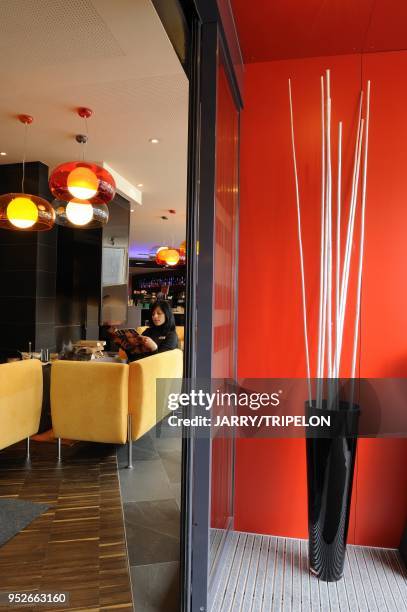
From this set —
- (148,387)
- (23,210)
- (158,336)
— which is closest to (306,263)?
(148,387)

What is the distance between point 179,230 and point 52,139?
6303mm

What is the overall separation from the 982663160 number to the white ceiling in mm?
3193

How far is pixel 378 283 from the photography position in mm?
2238

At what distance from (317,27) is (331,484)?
2182 millimetres

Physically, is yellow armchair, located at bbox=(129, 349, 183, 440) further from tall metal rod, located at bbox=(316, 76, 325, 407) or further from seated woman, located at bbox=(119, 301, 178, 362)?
tall metal rod, located at bbox=(316, 76, 325, 407)

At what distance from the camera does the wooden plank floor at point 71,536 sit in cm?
191

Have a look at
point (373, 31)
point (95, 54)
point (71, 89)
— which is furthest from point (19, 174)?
point (373, 31)

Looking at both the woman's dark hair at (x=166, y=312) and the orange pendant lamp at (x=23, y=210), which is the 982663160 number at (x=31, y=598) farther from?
the orange pendant lamp at (x=23, y=210)

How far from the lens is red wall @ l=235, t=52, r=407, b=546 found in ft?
7.31

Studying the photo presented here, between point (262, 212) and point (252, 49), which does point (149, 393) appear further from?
point (252, 49)

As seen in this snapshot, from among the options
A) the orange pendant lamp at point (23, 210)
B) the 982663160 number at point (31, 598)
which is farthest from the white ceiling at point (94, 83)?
the 982663160 number at point (31, 598)

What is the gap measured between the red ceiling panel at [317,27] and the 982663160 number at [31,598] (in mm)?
2785

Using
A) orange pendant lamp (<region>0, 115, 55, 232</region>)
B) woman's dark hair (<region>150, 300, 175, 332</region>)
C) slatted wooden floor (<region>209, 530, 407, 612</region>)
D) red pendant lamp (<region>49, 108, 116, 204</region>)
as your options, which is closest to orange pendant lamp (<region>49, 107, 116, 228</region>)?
red pendant lamp (<region>49, 108, 116, 204</region>)

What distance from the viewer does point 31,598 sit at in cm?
184
